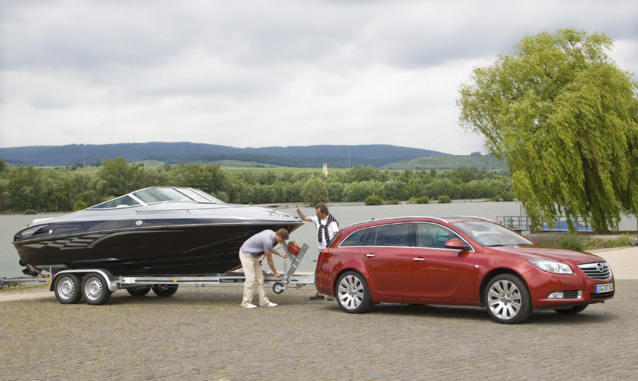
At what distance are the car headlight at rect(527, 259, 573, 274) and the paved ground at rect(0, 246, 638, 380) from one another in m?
0.80

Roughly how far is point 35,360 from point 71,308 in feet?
20.5

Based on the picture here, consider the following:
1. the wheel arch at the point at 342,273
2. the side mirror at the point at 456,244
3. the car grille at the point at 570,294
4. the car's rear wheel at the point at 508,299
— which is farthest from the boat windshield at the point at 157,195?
the car grille at the point at 570,294

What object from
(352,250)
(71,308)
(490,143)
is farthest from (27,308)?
(490,143)

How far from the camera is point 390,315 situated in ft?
41.0

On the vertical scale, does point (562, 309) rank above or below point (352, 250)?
below

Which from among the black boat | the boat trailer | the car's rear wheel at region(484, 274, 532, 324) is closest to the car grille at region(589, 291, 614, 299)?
the car's rear wheel at region(484, 274, 532, 324)

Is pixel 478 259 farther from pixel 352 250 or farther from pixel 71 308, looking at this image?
pixel 71 308

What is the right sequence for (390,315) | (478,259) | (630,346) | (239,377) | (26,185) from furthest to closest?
(26,185), (390,315), (478,259), (630,346), (239,377)

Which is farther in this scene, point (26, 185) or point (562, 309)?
point (26, 185)

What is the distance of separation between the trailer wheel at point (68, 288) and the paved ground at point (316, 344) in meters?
1.52

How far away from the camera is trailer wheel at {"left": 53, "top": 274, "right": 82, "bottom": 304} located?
622 inches

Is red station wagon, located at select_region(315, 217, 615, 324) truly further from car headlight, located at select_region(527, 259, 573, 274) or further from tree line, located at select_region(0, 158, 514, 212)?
tree line, located at select_region(0, 158, 514, 212)

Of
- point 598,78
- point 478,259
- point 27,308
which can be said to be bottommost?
point 27,308

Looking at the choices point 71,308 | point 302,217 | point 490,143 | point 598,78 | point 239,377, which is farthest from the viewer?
point 490,143
